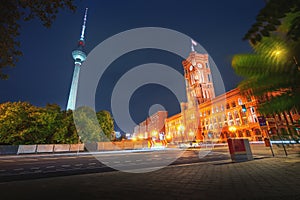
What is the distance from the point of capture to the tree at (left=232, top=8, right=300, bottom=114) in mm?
818

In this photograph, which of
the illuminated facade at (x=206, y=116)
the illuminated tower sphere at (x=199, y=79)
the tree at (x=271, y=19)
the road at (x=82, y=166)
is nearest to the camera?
the tree at (x=271, y=19)

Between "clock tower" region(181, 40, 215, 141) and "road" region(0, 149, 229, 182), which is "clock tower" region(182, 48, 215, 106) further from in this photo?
"road" region(0, 149, 229, 182)

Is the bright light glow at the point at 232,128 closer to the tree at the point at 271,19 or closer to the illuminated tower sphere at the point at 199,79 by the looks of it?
the illuminated tower sphere at the point at 199,79

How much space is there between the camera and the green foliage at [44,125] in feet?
93.9

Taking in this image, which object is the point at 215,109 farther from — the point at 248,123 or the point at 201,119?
the point at 248,123

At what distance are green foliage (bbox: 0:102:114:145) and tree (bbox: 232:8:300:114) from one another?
35772 mm

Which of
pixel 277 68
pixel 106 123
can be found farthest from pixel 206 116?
pixel 277 68

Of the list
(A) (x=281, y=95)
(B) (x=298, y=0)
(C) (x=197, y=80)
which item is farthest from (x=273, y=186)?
(C) (x=197, y=80)

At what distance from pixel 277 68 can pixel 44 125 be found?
36.8 meters

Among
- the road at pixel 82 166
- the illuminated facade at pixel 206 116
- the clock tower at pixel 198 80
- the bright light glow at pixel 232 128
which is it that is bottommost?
the road at pixel 82 166

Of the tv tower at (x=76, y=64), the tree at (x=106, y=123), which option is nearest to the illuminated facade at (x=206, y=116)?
the tree at (x=106, y=123)

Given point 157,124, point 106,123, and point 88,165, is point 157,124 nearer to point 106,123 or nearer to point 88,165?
point 106,123

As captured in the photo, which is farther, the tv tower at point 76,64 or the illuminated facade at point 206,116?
the tv tower at point 76,64

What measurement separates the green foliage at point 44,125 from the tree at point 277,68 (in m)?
35.8
